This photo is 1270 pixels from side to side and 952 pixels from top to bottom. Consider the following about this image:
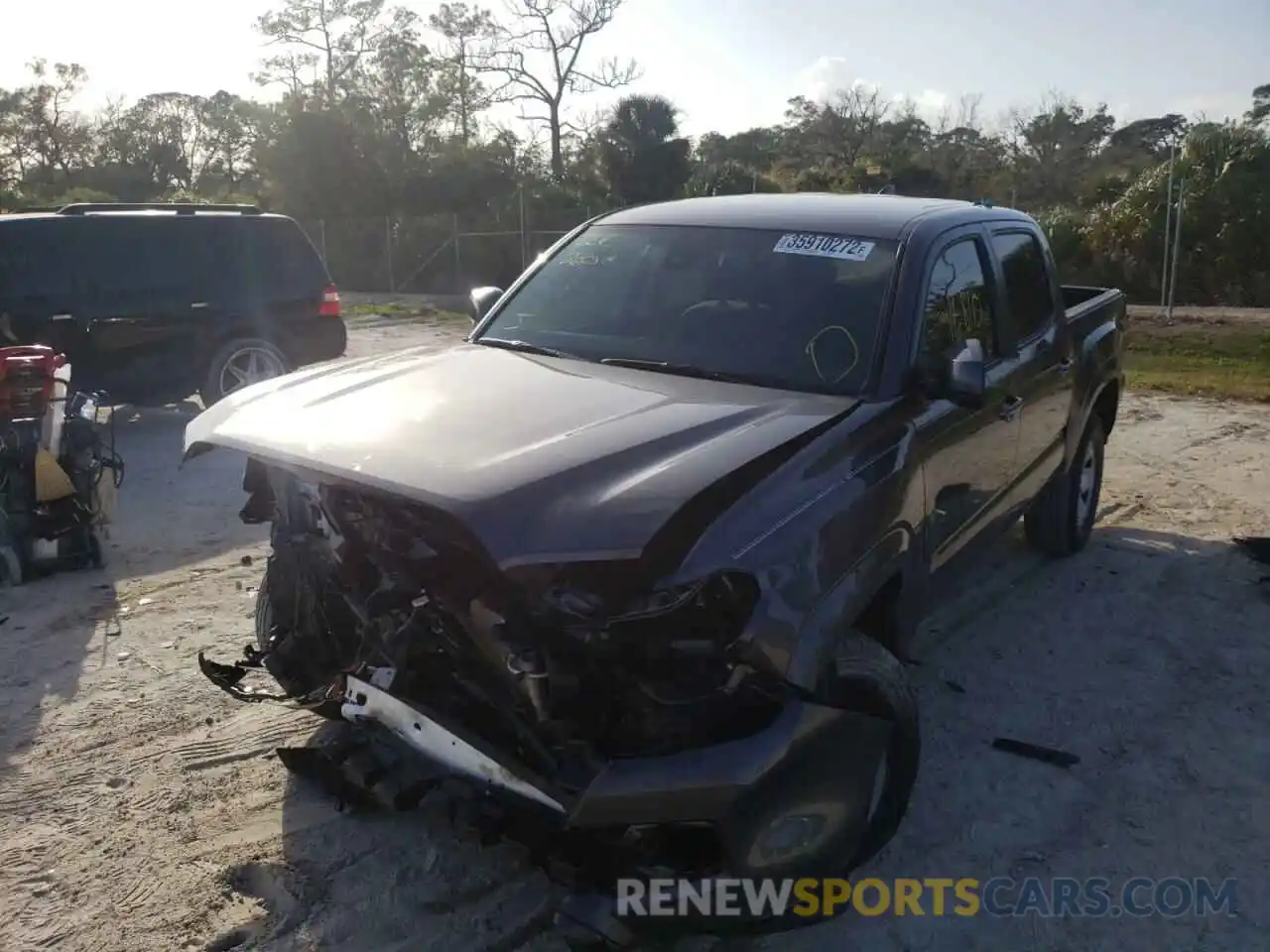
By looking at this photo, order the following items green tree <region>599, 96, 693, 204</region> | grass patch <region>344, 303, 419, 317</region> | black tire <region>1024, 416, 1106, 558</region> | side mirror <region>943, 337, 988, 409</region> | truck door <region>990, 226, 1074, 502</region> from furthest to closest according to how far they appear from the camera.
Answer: green tree <region>599, 96, 693, 204</region>
grass patch <region>344, 303, 419, 317</region>
black tire <region>1024, 416, 1106, 558</region>
truck door <region>990, 226, 1074, 502</region>
side mirror <region>943, 337, 988, 409</region>

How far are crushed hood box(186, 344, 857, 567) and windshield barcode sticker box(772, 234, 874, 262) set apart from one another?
74 cm

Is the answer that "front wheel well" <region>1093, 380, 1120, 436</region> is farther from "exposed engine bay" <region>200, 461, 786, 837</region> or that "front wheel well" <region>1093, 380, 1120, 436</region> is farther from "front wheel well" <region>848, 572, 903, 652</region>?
"exposed engine bay" <region>200, 461, 786, 837</region>

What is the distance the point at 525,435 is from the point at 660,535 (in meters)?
0.67

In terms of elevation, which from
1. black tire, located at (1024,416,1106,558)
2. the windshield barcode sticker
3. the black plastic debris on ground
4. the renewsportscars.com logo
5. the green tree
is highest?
the green tree

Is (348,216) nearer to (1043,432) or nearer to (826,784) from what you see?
(1043,432)

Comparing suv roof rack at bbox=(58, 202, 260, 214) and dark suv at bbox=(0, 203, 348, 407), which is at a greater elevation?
suv roof rack at bbox=(58, 202, 260, 214)

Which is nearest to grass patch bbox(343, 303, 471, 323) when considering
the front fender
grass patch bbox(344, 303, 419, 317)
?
grass patch bbox(344, 303, 419, 317)

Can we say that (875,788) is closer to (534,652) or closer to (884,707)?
(884,707)

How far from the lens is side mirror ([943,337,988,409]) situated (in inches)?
141

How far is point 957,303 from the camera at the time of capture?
430cm

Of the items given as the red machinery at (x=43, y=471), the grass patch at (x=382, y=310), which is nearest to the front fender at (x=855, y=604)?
the red machinery at (x=43, y=471)

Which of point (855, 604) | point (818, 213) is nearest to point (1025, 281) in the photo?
point (818, 213)

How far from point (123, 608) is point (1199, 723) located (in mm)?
4895

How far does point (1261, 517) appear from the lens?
7.05 m
